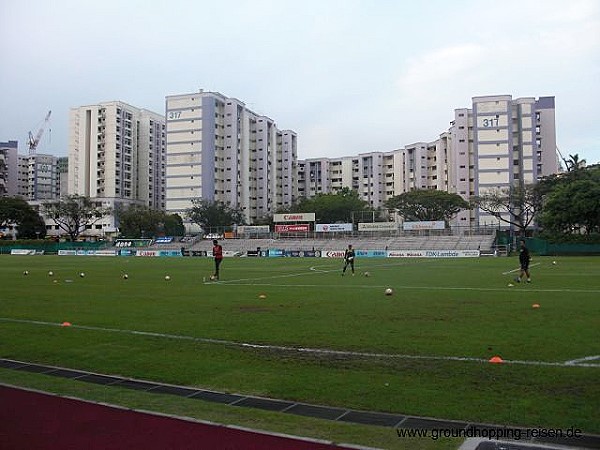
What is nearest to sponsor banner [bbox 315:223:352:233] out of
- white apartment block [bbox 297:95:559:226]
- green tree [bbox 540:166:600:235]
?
green tree [bbox 540:166:600:235]

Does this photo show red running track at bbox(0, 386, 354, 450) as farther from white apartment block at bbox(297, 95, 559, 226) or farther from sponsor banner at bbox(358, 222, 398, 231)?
white apartment block at bbox(297, 95, 559, 226)

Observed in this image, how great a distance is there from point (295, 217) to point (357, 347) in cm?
7935

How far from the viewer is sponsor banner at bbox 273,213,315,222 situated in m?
85.4

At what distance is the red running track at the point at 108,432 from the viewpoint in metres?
4.96

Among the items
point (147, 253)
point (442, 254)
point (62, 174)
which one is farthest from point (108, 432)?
point (62, 174)

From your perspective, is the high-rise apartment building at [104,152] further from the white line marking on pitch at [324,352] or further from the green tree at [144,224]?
the white line marking on pitch at [324,352]

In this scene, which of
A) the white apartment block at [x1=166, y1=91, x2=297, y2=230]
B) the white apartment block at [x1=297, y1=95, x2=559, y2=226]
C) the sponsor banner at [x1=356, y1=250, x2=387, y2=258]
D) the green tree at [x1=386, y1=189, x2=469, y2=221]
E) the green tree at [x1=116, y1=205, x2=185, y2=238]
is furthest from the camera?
the white apartment block at [x1=166, y1=91, x2=297, y2=230]

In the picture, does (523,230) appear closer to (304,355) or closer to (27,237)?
(304,355)

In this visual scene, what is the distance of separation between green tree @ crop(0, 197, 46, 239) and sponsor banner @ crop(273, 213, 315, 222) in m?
55.4

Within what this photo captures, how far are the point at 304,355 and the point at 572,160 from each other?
94.5 metres

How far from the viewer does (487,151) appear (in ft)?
361

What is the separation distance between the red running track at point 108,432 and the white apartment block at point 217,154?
372 feet

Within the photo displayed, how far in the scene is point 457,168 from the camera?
4525 inches

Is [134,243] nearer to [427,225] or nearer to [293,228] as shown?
[293,228]
